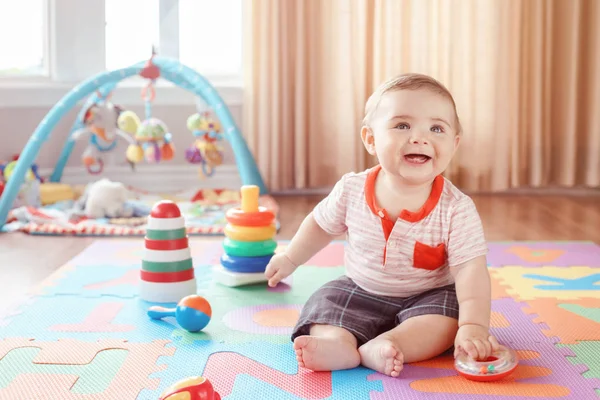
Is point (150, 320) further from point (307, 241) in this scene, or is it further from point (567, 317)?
point (567, 317)

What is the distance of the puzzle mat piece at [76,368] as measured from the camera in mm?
1006

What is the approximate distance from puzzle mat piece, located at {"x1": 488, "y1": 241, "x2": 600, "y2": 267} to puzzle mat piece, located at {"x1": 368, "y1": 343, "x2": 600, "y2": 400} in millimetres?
669

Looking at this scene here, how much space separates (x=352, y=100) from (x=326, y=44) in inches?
9.4

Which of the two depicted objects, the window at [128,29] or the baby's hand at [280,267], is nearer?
the baby's hand at [280,267]

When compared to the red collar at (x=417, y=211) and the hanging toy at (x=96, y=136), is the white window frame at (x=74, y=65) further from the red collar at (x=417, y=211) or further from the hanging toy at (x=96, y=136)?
the red collar at (x=417, y=211)

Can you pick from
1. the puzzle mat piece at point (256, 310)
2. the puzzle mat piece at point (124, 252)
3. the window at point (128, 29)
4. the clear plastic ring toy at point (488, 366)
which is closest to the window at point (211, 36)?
the window at point (128, 29)

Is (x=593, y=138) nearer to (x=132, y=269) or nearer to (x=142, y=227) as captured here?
(x=142, y=227)

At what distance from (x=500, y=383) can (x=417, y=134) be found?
0.38m

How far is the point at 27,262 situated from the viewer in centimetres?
178

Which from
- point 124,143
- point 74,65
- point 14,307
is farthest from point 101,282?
point 74,65

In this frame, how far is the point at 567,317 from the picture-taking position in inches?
51.8

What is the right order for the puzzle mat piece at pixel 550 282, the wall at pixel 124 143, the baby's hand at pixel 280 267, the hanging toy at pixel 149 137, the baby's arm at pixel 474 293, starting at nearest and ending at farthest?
the baby's arm at pixel 474 293 → the baby's hand at pixel 280 267 → the puzzle mat piece at pixel 550 282 → the hanging toy at pixel 149 137 → the wall at pixel 124 143

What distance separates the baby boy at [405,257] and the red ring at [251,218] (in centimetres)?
32

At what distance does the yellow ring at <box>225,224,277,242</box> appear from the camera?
1.54m
